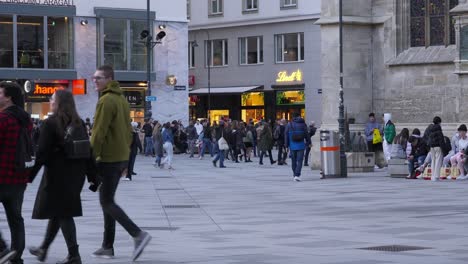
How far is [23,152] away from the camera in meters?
11.6

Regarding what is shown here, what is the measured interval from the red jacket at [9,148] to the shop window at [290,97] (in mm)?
56583

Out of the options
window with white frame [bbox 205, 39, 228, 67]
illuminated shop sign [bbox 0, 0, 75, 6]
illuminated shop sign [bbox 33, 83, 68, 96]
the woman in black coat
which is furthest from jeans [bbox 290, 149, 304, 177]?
window with white frame [bbox 205, 39, 228, 67]

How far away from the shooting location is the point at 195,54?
7450 cm

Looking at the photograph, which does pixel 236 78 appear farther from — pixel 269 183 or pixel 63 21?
pixel 269 183

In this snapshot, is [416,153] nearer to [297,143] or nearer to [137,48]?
[297,143]

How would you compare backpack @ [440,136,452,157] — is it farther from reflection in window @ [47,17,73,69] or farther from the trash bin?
reflection in window @ [47,17,73,69]

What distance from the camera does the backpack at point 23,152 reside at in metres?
11.6

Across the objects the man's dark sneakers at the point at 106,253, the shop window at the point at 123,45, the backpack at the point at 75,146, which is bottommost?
the man's dark sneakers at the point at 106,253

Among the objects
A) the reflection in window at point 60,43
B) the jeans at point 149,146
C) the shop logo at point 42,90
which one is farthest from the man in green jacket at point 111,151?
the reflection in window at point 60,43

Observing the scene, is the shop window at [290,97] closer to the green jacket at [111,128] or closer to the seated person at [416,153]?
the seated person at [416,153]

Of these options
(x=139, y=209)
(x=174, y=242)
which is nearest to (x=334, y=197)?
(x=139, y=209)

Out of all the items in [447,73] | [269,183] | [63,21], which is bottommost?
[269,183]

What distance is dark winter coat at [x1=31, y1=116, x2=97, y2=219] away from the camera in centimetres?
1173

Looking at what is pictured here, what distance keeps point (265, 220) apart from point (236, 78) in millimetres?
54156
